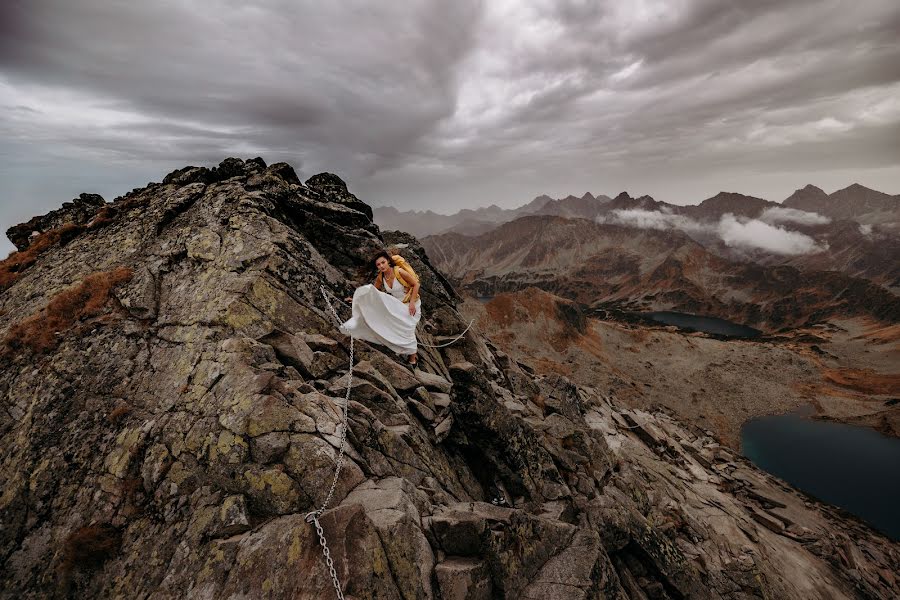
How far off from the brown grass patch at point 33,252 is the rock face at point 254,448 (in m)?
0.23

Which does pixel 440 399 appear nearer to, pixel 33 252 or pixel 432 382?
pixel 432 382

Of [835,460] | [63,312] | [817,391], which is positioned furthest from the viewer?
[817,391]

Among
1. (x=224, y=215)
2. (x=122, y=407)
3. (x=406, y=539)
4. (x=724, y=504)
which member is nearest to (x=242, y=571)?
(x=406, y=539)

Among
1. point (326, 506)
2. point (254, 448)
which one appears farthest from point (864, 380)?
point (254, 448)

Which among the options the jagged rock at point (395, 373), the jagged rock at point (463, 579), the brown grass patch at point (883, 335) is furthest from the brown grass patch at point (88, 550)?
the brown grass patch at point (883, 335)

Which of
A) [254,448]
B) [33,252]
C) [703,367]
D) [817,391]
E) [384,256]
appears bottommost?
[817,391]

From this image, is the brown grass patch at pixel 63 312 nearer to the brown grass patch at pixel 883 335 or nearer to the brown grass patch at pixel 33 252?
the brown grass patch at pixel 33 252

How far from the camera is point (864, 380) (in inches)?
3777

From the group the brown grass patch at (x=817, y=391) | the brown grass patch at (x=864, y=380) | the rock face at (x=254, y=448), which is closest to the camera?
the rock face at (x=254, y=448)

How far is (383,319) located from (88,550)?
9440mm

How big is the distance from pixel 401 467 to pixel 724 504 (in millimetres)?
37142

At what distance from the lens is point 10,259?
61.4 ft

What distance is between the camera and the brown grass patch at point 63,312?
38.6 ft

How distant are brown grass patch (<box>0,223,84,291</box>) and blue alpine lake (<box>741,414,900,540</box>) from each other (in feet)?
318
